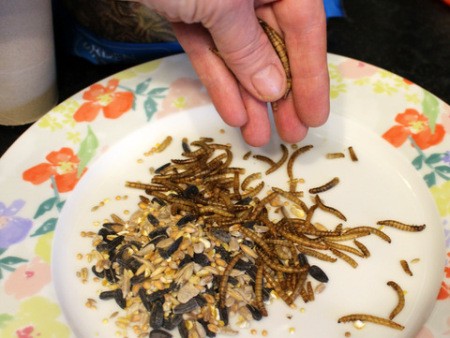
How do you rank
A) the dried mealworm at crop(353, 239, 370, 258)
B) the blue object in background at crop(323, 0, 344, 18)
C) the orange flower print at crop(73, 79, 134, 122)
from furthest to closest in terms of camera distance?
1. the blue object in background at crop(323, 0, 344, 18)
2. the orange flower print at crop(73, 79, 134, 122)
3. the dried mealworm at crop(353, 239, 370, 258)

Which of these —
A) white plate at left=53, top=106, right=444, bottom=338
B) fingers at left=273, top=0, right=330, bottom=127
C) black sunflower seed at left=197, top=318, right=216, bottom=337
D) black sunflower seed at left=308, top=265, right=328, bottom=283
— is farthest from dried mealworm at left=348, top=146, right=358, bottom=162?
black sunflower seed at left=197, top=318, right=216, bottom=337

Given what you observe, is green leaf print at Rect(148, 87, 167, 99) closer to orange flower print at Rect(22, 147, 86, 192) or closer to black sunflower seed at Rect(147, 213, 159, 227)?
orange flower print at Rect(22, 147, 86, 192)

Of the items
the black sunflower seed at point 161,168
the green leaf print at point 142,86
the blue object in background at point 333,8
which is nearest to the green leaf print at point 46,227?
the black sunflower seed at point 161,168

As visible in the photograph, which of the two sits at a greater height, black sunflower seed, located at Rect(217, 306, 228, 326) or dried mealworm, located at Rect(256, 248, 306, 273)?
dried mealworm, located at Rect(256, 248, 306, 273)

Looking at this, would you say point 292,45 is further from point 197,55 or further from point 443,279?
point 443,279

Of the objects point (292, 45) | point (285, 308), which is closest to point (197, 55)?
point (292, 45)

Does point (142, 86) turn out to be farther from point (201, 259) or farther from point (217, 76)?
point (201, 259)
